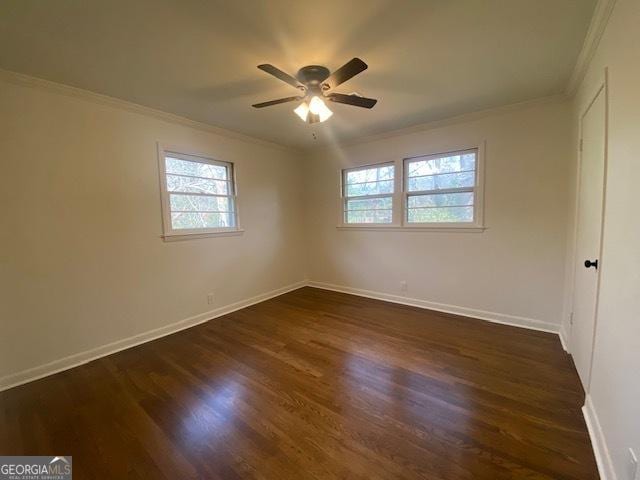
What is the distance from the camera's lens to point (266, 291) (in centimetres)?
420

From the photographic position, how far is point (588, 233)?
6.09ft

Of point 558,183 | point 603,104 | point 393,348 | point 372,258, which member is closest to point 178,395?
point 393,348

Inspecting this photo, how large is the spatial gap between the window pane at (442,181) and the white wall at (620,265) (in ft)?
5.46

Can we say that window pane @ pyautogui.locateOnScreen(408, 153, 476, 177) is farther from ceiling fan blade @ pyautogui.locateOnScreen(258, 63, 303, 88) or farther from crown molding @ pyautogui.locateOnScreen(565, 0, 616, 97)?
ceiling fan blade @ pyautogui.locateOnScreen(258, 63, 303, 88)

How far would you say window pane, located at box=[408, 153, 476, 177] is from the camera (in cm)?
321

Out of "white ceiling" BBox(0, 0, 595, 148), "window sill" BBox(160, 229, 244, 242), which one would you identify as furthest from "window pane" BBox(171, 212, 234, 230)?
"white ceiling" BBox(0, 0, 595, 148)

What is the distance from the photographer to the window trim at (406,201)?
311 cm

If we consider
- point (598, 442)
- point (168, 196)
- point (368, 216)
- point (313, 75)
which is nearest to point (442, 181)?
point (368, 216)

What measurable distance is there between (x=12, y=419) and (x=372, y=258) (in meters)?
3.77

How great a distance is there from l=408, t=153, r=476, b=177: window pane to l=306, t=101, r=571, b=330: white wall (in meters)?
0.14

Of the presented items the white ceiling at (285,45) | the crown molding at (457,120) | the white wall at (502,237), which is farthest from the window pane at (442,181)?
the white ceiling at (285,45)

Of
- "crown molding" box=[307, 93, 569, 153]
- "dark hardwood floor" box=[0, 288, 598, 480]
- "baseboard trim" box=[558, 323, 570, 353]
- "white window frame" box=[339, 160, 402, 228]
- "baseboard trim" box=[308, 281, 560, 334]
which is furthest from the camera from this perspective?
"white window frame" box=[339, 160, 402, 228]

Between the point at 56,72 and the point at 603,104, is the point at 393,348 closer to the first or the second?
the point at 603,104

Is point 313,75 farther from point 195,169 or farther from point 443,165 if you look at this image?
point 443,165
